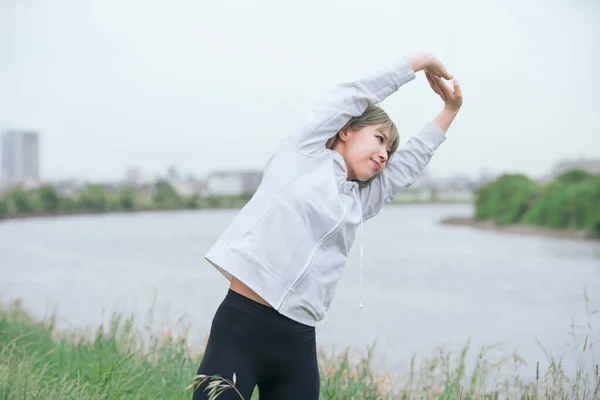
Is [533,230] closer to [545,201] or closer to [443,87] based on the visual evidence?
[545,201]

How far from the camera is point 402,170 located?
A: 5.93ft

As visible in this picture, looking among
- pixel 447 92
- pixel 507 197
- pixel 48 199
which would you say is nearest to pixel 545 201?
pixel 507 197

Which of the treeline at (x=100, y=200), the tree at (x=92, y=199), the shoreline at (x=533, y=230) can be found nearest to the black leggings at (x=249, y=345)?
the shoreline at (x=533, y=230)

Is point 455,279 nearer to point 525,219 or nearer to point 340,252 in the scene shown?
point 525,219

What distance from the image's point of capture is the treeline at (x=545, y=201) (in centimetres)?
1675

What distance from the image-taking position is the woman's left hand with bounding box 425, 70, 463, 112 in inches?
72.3

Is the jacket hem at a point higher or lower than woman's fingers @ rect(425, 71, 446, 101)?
lower

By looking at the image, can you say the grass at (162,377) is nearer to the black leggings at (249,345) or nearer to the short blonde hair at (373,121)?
the black leggings at (249,345)

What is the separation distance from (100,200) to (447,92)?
2584cm

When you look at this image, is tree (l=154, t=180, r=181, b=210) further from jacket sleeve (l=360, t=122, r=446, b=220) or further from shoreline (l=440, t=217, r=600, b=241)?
jacket sleeve (l=360, t=122, r=446, b=220)

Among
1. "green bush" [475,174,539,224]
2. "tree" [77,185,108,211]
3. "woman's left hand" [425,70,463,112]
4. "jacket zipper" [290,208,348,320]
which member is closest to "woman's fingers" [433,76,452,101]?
"woman's left hand" [425,70,463,112]

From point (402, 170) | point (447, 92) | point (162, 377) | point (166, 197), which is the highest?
point (447, 92)

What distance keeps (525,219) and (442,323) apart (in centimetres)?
1207

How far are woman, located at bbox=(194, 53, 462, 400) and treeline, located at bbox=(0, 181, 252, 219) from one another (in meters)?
19.7
